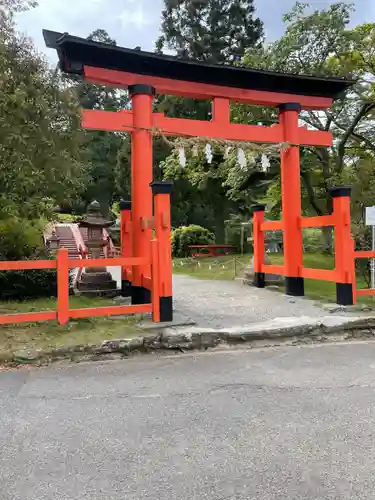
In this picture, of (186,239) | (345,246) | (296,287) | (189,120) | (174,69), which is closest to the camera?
(345,246)

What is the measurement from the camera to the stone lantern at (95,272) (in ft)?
30.7

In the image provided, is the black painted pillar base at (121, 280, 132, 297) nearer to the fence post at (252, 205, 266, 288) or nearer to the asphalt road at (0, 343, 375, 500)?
the fence post at (252, 205, 266, 288)

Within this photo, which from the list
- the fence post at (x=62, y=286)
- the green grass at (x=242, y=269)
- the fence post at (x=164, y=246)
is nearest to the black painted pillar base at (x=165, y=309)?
the fence post at (x=164, y=246)

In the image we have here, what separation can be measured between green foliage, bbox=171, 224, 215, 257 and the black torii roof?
542 inches

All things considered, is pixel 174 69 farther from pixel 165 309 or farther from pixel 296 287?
pixel 296 287

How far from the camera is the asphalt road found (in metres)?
2.39

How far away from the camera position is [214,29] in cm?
2555

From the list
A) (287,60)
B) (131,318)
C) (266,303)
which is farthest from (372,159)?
(131,318)

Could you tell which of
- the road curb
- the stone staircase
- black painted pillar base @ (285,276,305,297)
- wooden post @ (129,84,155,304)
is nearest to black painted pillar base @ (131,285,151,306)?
wooden post @ (129,84,155,304)

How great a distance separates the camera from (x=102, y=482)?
7.96 ft

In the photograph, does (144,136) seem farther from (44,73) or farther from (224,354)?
(224,354)

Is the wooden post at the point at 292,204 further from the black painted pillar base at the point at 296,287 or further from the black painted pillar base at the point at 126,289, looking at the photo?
the black painted pillar base at the point at 126,289

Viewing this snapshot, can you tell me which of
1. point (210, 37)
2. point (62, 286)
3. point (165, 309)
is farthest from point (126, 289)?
point (210, 37)

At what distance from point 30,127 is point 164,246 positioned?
8.41ft
